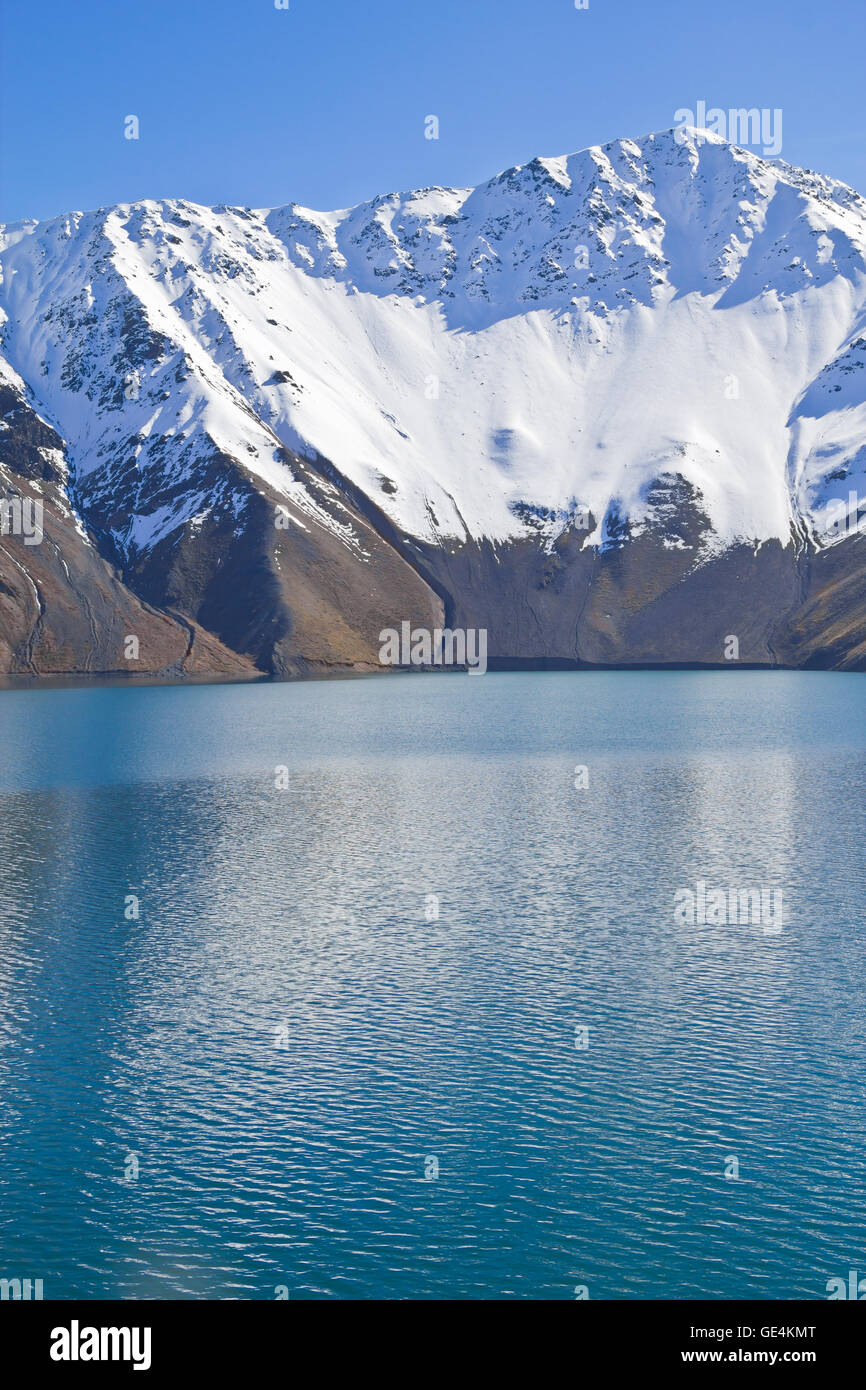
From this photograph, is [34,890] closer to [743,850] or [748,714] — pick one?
[743,850]

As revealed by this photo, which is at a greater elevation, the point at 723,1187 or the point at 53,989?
the point at 53,989

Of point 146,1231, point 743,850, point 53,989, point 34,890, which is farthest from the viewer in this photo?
point 743,850

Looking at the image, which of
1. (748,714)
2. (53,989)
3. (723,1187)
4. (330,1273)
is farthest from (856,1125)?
(748,714)
